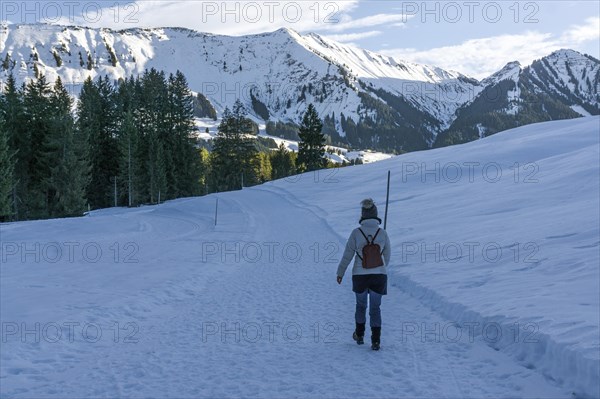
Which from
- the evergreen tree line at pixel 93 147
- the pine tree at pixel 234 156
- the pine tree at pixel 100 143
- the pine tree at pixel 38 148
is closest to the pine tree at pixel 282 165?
the pine tree at pixel 234 156

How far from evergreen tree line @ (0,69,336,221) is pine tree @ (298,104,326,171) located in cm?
16

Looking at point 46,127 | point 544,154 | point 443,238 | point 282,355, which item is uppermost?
point 46,127

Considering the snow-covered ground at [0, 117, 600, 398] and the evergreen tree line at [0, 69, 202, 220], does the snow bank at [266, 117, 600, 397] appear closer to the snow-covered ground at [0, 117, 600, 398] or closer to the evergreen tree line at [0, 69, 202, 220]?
the snow-covered ground at [0, 117, 600, 398]

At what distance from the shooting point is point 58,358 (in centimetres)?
702

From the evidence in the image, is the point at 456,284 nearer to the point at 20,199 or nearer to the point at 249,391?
the point at 249,391

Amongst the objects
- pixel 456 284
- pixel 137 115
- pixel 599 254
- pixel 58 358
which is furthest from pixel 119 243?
pixel 137 115

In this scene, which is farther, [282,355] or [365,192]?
[365,192]

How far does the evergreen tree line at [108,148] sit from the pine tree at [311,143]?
0.16 m

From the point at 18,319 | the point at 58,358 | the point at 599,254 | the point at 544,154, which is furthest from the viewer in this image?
the point at 544,154

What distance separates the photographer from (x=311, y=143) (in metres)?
74.2

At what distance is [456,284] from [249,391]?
263 inches

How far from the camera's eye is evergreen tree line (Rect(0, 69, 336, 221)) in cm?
4300

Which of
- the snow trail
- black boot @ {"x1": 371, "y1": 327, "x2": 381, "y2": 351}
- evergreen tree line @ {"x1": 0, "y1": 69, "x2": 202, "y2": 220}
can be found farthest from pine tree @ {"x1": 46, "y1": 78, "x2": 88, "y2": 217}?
black boot @ {"x1": 371, "y1": 327, "x2": 381, "y2": 351}

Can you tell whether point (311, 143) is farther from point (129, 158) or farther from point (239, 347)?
point (239, 347)
